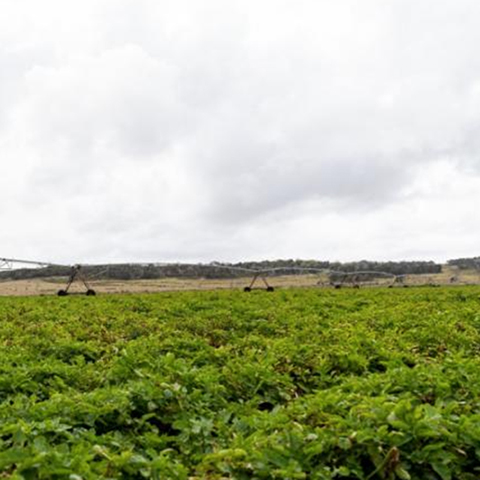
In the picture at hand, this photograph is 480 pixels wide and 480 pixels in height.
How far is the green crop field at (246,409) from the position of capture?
11.1 ft

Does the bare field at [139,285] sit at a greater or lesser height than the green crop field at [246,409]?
greater

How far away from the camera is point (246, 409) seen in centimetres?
505

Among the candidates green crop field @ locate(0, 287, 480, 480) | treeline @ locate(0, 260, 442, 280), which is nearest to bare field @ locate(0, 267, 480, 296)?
treeline @ locate(0, 260, 442, 280)

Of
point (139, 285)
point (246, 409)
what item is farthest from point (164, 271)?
point (246, 409)

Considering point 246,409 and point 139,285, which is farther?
point 139,285

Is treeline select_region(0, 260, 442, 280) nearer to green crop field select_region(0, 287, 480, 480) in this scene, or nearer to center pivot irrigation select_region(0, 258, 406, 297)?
center pivot irrigation select_region(0, 258, 406, 297)

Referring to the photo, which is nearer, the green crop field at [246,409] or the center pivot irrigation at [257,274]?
the green crop field at [246,409]

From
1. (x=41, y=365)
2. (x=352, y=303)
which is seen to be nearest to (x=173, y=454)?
(x=41, y=365)

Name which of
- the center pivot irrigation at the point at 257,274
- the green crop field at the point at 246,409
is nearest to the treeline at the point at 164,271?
the center pivot irrigation at the point at 257,274

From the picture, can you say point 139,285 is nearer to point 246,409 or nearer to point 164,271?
point 164,271

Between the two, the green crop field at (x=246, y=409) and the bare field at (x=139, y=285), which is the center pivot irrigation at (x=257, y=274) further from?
the green crop field at (x=246, y=409)

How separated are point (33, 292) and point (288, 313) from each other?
56.0 feet

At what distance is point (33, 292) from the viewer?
26.6 m

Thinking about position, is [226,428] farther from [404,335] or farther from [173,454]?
[404,335]
